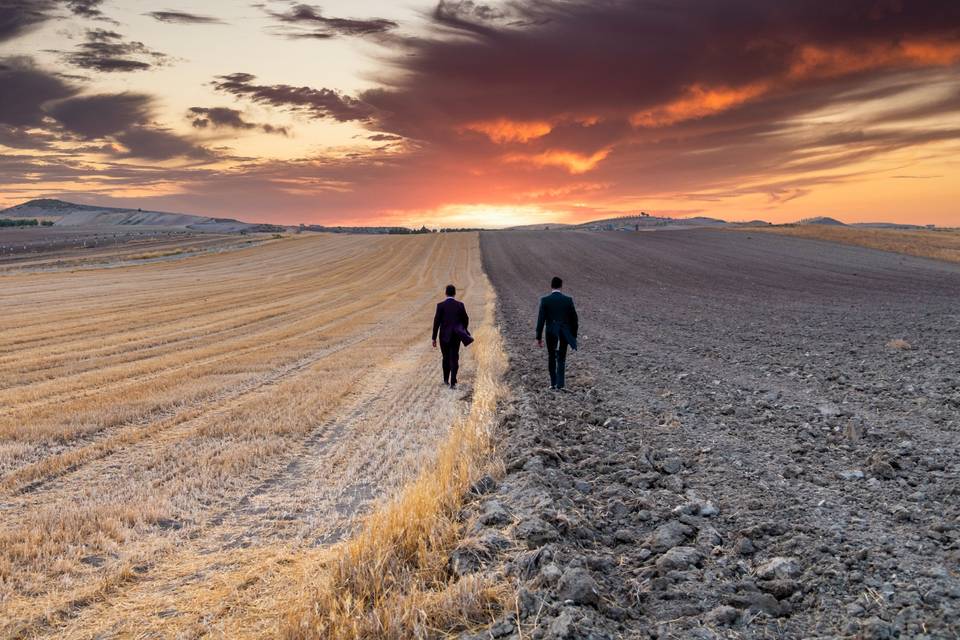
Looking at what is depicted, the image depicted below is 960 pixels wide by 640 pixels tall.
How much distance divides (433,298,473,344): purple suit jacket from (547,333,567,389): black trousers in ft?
7.77

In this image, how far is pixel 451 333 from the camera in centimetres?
1294

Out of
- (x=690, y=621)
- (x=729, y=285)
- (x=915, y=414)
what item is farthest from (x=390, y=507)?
(x=729, y=285)

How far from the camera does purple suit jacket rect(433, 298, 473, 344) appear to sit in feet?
42.5

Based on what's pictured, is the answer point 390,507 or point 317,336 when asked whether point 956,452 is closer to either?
point 390,507

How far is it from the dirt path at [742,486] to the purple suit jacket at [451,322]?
152cm

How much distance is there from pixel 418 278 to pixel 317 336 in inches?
1082

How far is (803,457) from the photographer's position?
678 cm

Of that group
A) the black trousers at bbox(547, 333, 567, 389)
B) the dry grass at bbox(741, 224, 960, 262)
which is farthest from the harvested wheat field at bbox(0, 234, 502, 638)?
the dry grass at bbox(741, 224, 960, 262)

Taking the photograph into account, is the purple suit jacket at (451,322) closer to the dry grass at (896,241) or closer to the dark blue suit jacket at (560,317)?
the dark blue suit jacket at (560,317)

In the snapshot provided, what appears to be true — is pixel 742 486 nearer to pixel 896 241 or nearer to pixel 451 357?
pixel 451 357

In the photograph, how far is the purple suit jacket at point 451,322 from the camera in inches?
510

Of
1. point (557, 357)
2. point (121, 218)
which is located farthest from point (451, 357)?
point (121, 218)

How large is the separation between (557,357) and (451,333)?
2.71 m

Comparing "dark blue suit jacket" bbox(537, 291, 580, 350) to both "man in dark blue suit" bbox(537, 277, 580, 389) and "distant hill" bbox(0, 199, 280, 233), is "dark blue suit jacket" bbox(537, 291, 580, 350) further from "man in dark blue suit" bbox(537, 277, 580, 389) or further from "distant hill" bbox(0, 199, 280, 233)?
"distant hill" bbox(0, 199, 280, 233)
